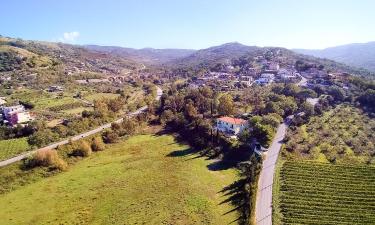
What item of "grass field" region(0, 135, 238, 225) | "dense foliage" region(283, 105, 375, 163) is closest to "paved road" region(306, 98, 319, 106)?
"dense foliage" region(283, 105, 375, 163)

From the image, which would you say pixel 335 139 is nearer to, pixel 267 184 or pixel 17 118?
pixel 267 184

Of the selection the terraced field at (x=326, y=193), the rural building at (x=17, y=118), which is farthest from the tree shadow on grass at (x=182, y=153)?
the rural building at (x=17, y=118)

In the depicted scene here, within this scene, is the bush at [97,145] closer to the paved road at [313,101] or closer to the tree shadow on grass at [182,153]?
the tree shadow on grass at [182,153]

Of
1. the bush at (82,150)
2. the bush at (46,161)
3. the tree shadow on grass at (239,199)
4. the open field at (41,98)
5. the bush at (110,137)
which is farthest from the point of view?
the open field at (41,98)

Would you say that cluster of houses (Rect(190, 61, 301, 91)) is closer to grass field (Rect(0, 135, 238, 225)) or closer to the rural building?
grass field (Rect(0, 135, 238, 225))


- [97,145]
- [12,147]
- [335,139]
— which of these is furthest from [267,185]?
[12,147]

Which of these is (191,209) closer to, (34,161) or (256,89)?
(34,161)
